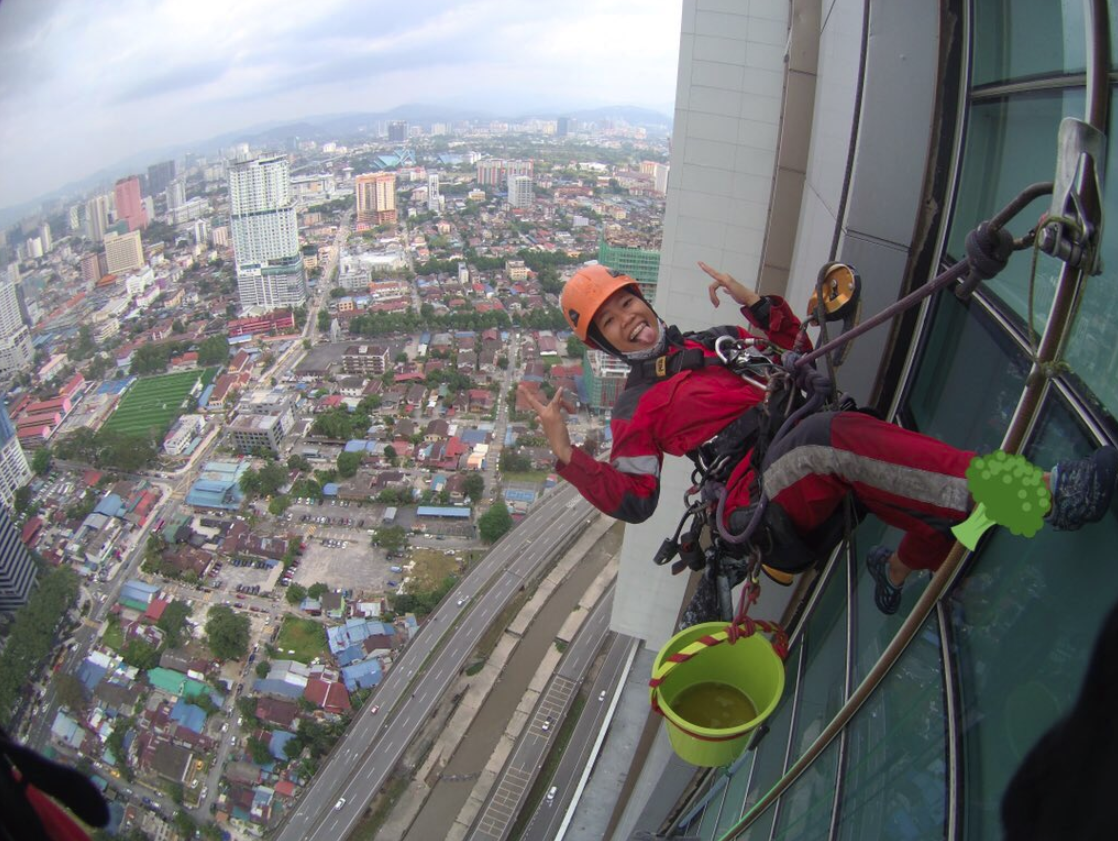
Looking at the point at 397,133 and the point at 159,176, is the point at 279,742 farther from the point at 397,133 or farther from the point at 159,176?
the point at 397,133

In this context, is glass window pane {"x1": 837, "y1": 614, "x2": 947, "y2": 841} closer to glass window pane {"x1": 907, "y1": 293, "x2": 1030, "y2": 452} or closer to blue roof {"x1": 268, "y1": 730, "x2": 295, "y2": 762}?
glass window pane {"x1": 907, "y1": 293, "x2": 1030, "y2": 452}

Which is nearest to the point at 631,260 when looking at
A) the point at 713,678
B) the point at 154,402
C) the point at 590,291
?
the point at 590,291

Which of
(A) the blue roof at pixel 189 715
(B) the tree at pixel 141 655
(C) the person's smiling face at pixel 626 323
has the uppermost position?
(C) the person's smiling face at pixel 626 323

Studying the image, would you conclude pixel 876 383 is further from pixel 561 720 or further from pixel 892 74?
pixel 561 720

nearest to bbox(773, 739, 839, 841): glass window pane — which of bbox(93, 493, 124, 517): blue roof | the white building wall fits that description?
the white building wall

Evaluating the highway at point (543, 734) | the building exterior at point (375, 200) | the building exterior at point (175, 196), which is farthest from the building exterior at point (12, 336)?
the building exterior at point (375, 200)

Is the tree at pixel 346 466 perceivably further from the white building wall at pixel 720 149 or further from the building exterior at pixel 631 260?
the white building wall at pixel 720 149

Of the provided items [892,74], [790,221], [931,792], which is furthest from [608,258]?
[931,792]
